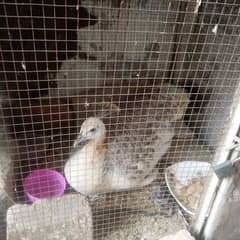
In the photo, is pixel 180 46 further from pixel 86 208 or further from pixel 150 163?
pixel 86 208

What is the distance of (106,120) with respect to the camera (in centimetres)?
184

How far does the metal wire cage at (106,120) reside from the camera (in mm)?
1469

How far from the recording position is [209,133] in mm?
2008

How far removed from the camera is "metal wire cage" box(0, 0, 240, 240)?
4.82ft

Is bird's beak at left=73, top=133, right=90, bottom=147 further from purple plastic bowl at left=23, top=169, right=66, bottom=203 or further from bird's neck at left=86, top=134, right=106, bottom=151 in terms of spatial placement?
purple plastic bowl at left=23, top=169, right=66, bottom=203

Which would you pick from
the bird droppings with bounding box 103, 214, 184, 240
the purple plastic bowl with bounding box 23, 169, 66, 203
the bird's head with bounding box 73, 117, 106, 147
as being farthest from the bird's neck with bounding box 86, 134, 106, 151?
the bird droppings with bounding box 103, 214, 184, 240

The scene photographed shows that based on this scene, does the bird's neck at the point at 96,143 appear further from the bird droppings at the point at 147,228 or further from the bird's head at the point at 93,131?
the bird droppings at the point at 147,228

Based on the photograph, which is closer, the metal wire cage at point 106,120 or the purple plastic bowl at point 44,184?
the metal wire cage at point 106,120

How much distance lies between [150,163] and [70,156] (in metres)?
0.43

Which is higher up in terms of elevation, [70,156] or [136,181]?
[70,156]

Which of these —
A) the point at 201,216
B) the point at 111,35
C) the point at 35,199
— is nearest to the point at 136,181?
the point at 201,216

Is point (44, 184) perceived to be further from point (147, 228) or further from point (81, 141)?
point (147, 228)

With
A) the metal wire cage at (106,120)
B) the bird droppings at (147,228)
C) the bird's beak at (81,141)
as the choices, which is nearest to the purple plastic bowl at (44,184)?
the metal wire cage at (106,120)

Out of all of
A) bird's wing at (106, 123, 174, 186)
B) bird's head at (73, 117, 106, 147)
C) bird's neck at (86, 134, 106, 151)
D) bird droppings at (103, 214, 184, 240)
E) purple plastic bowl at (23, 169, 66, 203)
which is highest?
bird's head at (73, 117, 106, 147)
